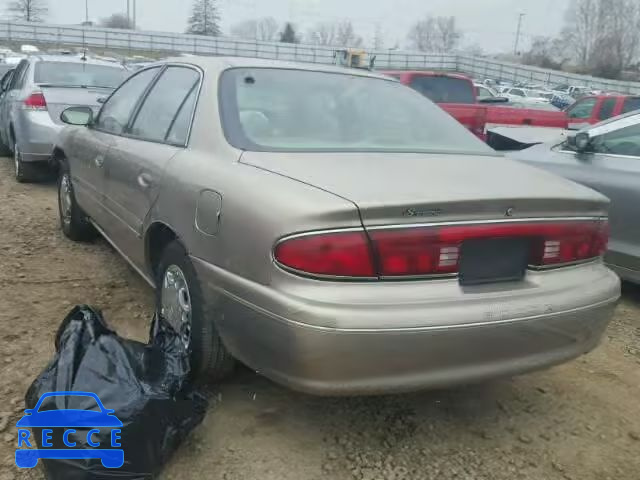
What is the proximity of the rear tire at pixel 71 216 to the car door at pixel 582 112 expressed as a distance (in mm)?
10514

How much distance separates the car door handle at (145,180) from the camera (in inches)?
123

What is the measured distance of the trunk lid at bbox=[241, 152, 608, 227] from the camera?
2.21 m

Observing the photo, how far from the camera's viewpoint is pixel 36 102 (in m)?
7.25

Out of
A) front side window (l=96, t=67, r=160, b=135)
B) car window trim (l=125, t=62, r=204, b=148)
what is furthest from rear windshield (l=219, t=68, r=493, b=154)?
front side window (l=96, t=67, r=160, b=135)

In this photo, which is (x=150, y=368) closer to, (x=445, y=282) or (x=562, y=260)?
(x=445, y=282)

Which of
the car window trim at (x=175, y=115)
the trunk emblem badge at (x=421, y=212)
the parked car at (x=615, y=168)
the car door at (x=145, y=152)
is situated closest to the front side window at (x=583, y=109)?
the parked car at (x=615, y=168)

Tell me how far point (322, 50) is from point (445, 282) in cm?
5054

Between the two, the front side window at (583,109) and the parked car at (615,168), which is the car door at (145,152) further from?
the front side window at (583,109)

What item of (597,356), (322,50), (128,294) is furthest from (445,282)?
(322,50)

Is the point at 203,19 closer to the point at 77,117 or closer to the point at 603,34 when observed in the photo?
the point at 603,34

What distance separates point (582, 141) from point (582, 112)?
9.52 m

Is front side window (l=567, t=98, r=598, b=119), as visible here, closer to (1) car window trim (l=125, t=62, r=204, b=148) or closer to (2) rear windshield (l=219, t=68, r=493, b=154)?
(2) rear windshield (l=219, t=68, r=493, b=154)

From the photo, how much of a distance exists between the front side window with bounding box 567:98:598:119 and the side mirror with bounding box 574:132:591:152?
29.9 ft

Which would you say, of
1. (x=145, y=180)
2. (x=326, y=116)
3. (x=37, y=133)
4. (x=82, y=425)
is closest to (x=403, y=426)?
(x=82, y=425)
